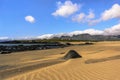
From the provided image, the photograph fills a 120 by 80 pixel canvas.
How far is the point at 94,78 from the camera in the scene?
9.85 meters

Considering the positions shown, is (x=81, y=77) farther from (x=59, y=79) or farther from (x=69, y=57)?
(x=69, y=57)

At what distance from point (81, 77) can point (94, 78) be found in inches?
23.4

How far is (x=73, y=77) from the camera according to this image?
10305 millimetres

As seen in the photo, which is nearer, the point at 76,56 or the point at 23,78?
the point at 23,78

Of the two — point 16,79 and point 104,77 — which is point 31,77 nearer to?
point 16,79

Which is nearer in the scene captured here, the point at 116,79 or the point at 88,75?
the point at 116,79

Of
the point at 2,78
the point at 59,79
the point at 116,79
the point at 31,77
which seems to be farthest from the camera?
the point at 2,78

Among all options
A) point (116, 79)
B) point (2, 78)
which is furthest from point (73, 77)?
point (2, 78)

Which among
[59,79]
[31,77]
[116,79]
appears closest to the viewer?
[116,79]

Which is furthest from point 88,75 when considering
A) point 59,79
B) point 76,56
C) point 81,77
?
point 76,56

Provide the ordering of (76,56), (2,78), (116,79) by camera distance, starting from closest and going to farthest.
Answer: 1. (116,79)
2. (2,78)
3. (76,56)

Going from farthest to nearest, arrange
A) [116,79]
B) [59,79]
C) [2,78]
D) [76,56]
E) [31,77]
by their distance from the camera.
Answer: [76,56] → [2,78] → [31,77] → [59,79] → [116,79]

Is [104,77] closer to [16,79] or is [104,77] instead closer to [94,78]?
[94,78]

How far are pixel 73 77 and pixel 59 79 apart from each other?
0.59 m
